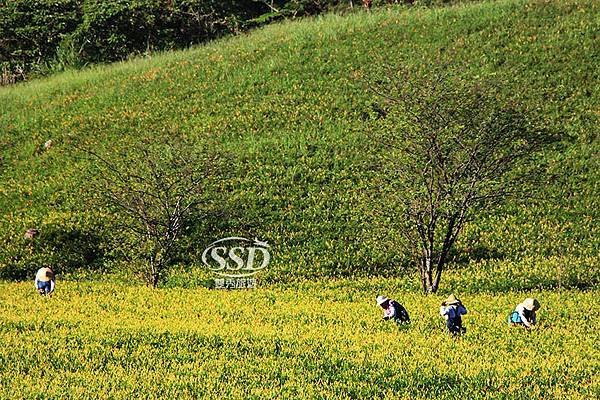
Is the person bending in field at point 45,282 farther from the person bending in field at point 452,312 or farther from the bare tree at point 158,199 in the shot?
the person bending in field at point 452,312

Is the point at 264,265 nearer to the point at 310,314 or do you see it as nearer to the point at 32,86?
the point at 310,314

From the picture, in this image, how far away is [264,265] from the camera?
30.7 meters

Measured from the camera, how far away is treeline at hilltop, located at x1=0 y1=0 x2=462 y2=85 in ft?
217

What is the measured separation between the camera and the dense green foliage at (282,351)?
37.8ft

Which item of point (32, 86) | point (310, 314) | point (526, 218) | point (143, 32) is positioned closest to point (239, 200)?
point (526, 218)

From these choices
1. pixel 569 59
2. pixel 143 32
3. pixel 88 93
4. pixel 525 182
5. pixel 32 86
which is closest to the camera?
pixel 525 182

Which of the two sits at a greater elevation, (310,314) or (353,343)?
(353,343)

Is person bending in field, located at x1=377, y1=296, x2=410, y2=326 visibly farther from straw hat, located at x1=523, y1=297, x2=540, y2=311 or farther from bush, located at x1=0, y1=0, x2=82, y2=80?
bush, located at x1=0, y1=0, x2=82, y2=80

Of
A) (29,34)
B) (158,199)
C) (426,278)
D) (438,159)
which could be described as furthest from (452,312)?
(29,34)

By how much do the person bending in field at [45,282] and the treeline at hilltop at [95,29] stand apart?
45.9m

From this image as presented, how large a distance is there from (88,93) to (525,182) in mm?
34278

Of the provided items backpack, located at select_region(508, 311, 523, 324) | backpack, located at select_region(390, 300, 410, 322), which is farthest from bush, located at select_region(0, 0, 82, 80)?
backpack, located at select_region(508, 311, 523, 324)

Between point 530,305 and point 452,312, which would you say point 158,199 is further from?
point 530,305


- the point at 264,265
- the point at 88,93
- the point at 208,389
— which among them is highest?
the point at 208,389
